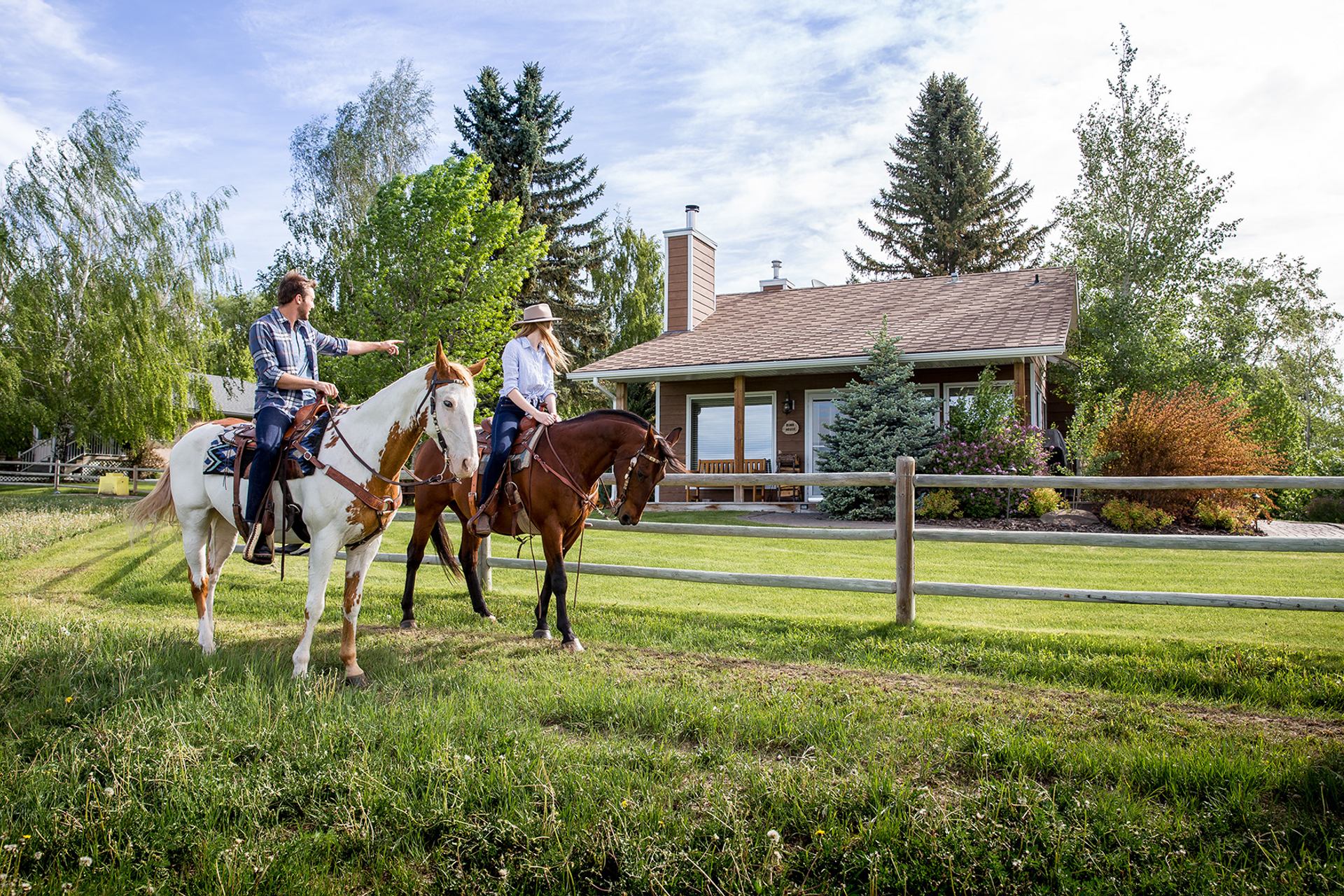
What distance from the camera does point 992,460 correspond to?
568 inches

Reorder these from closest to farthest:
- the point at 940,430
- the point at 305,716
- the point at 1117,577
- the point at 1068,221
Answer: the point at 305,716 → the point at 1117,577 → the point at 940,430 → the point at 1068,221

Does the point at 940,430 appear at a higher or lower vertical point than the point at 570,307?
lower

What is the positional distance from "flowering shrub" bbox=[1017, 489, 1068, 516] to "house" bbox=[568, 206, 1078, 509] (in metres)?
2.48

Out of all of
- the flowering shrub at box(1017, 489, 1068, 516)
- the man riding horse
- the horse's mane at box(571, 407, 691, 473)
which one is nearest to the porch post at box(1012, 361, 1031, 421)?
the flowering shrub at box(1017, 489, 1068, 516)

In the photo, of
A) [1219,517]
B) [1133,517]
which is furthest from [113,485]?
[1219,517]

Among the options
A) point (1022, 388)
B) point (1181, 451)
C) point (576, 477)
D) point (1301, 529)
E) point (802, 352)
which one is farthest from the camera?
point (802, 352)

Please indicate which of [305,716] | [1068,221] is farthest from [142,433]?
[1068,221]

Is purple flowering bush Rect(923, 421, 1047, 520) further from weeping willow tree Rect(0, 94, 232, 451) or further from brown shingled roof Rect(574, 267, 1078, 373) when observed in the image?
weeping willow tree Rect(0, 94, 232, 451)

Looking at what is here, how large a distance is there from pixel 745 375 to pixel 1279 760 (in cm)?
1525

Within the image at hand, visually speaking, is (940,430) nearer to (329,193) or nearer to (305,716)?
(305,716)

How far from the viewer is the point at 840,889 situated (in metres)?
3.08

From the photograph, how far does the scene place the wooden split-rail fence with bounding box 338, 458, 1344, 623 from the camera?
617cm

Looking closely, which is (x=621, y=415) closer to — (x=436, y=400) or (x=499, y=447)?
(x=499, y=447)

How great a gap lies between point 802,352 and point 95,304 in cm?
1920
